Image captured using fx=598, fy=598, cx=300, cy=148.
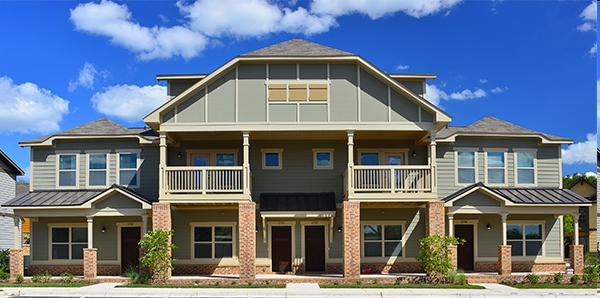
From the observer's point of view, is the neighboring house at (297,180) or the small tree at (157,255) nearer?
the small tree at (157,255)

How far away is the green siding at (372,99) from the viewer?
2316cm

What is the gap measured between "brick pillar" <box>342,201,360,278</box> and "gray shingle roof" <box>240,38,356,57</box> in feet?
19.3

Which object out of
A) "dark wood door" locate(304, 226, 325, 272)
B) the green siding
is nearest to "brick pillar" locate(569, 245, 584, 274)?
the green siding

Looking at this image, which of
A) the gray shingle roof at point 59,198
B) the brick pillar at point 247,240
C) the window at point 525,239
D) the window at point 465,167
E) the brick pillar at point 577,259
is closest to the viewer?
the brick pillar at point 247,240

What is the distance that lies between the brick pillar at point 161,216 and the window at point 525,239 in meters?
14.3

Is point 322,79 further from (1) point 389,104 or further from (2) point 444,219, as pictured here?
(2) point 444,219

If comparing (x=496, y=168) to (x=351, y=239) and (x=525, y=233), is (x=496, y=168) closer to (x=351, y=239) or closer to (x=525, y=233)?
(x=525, y=233)

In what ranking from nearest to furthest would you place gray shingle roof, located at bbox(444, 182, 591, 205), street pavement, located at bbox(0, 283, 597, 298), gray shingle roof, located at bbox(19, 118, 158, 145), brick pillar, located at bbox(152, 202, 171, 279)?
1. street pavement, located at bbox(0, 283, 597, 298)
2. brick pillar, located at bbox(152, 202, 171, 279)
3. gray shingle roof, located at bbox(444, 182, 591, 205)
4. gray shingle roof, located at bbox(19, 118, 158, 145)

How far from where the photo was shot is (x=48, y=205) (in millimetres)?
23516

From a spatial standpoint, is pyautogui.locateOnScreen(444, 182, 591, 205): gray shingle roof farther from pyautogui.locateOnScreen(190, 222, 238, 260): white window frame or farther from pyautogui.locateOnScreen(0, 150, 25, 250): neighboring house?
pyautogui.locateOnScreen(0, 150, 25, 250): neighboring house

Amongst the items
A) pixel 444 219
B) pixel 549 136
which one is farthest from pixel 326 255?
pixel 549 136

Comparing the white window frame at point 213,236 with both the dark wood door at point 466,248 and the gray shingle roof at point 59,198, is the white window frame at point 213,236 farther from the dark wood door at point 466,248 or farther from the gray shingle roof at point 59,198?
the dark wood door at point 466,248

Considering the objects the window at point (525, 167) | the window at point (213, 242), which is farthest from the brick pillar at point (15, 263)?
the window at point (525, 167)

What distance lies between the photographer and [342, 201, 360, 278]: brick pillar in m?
22.5
